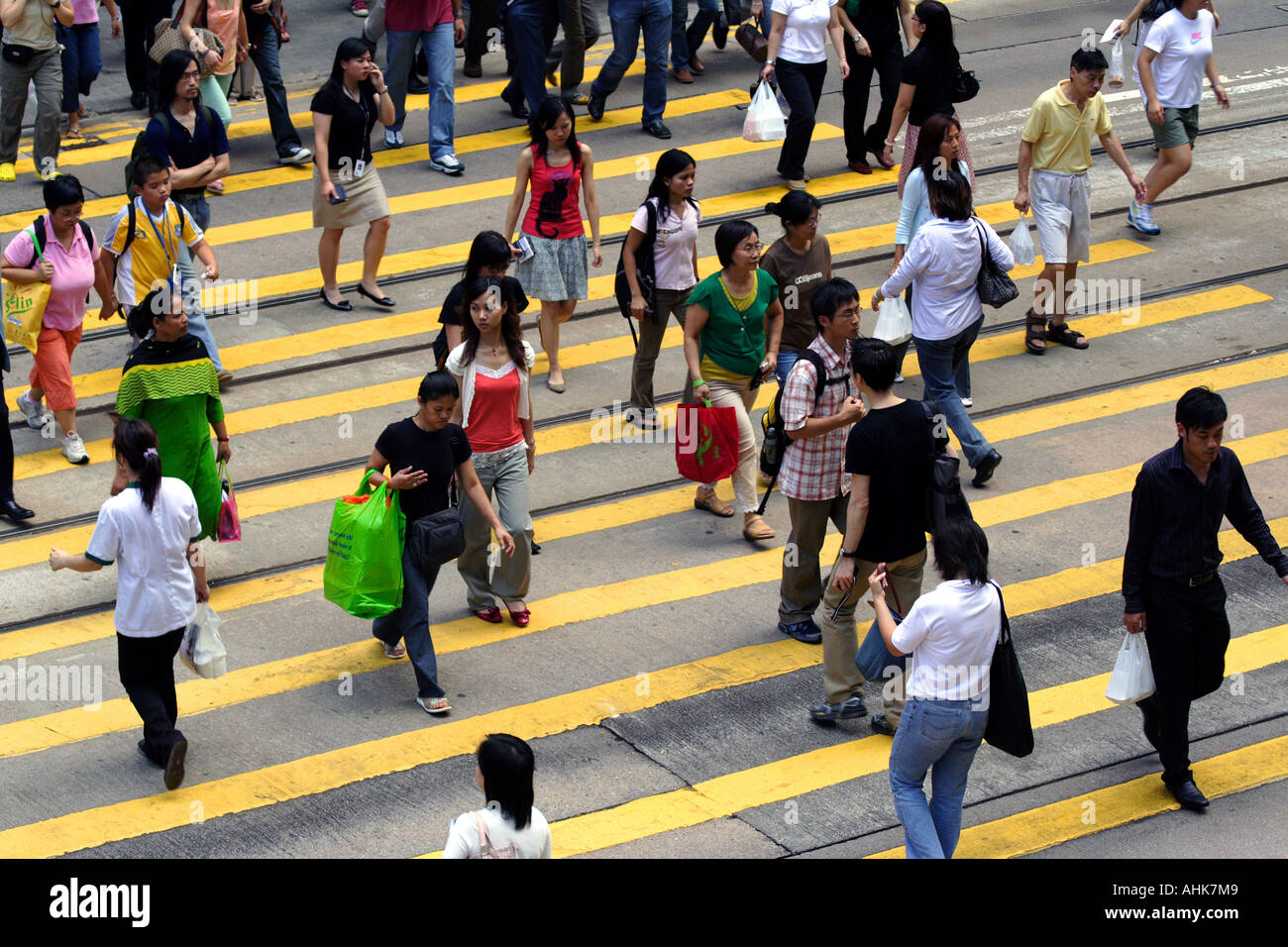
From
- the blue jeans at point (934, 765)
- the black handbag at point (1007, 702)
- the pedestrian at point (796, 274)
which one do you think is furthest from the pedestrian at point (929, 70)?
the blue jeans at point (934, 765)

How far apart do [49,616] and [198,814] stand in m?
2.21

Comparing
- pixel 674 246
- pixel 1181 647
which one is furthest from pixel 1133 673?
pixel 674 246

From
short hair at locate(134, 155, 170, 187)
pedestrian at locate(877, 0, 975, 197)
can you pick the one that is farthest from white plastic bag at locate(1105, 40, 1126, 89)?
short hair at locate(134, 155, 170, 187)

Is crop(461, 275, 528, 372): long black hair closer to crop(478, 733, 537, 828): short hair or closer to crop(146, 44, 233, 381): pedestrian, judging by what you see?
crop(146, 44, 233, 381): pedestrian

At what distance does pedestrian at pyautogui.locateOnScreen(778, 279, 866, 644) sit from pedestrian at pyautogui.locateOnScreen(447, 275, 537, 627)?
1333mm

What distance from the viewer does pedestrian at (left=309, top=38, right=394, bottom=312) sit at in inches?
480

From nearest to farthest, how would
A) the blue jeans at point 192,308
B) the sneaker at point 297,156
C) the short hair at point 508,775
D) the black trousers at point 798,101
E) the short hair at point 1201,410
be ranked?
the short hair at point 508,775
the short hair at point 1201,410
the blue jeans at point 192,308
the black trousers at point 798,101
the sneaker at point 297,156

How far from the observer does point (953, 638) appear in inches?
254

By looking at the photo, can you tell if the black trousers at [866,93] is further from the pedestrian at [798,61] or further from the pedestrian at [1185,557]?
the pedestrian at [1185,557]

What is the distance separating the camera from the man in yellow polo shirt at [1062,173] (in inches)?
469

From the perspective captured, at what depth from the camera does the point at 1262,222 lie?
1440 centimetres

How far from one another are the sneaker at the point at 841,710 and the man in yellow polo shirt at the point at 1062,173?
189 inches

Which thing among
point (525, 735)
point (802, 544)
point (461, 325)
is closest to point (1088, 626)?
point (802, 544)
